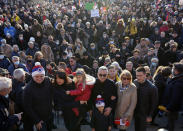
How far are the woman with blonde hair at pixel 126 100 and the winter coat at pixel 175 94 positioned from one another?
773 mm

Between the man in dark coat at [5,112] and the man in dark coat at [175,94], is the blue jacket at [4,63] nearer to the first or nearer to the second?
the man in dark coat at [5,112]

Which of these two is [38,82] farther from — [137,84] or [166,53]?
[166,53]

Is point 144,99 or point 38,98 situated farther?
point 144,99

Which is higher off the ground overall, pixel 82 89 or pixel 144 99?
→ pixel 82 89

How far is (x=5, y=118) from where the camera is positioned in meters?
2.94

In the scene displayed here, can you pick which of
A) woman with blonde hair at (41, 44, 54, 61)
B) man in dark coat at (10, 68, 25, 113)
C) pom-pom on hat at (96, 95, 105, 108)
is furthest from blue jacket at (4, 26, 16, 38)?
pom-pom on hat at (96, 95, 105, 108)

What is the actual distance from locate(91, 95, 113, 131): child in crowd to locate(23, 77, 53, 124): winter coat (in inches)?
32.9

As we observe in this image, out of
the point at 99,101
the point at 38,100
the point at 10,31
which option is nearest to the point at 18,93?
the point at 38,100

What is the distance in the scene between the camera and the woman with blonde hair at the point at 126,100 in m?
3.60

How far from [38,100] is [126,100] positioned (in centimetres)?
155

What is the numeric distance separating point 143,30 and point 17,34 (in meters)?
6.76

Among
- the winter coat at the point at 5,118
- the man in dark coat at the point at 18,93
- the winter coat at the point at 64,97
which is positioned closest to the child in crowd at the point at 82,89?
the winter coat at the point at 64,97

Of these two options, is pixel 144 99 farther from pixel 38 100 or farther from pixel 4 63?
pixel 4 63

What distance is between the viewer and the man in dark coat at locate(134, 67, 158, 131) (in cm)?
368
